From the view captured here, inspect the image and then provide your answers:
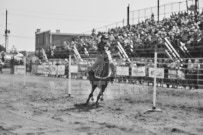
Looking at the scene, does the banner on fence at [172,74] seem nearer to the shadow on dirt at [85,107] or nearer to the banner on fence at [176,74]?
the banner on fence at [176,74]

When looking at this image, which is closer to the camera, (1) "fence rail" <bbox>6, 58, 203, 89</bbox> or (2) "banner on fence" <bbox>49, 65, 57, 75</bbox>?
(1) "fence rail" <bbox>6, 58, 203, 89</bbox>

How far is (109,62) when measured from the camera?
1234cm

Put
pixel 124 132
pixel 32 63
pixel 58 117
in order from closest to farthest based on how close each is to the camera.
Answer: pixel 124 132 → pixel 58 117 → pixel 32 63

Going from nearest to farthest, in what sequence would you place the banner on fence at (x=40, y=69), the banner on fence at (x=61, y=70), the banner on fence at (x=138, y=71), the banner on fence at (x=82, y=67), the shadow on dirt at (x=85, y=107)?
the shadow on dirt at (x=85, y=107), the banner on fence at (x=138, y=71), the banner on fence at (x=82, y=67), the banner on fence at (x=61, y=70), the banner on fence at (x=40, y=69)

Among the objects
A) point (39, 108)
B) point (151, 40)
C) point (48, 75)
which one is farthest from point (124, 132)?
point (48, 75)

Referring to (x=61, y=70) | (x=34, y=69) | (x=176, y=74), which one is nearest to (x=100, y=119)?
(x=176, y=74)

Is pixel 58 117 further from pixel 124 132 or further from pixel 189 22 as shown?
pixel 189 22

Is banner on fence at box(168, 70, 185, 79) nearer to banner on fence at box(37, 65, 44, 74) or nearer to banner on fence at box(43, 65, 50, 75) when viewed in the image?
banner on fence at box(43, 65, 50, 75)

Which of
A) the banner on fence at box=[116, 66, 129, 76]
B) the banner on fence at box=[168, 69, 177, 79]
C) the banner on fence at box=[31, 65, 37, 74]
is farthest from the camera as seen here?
the banner on fence at box=[31, 65, 37, 74]

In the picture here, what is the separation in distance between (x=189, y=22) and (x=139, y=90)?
8952 millimetres

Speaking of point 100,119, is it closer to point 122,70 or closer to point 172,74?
point 172,74

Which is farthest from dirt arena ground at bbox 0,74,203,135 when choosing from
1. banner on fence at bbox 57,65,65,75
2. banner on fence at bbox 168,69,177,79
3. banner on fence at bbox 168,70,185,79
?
banner on fence at bbox 57,65,65,75

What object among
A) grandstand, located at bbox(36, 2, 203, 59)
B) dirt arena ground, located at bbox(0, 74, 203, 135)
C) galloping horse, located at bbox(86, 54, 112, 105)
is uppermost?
grandstand, located at bbox(36, 2, 203, 59)

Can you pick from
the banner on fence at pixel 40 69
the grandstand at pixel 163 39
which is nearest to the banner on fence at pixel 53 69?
the banner on fence at pixel 40 69
